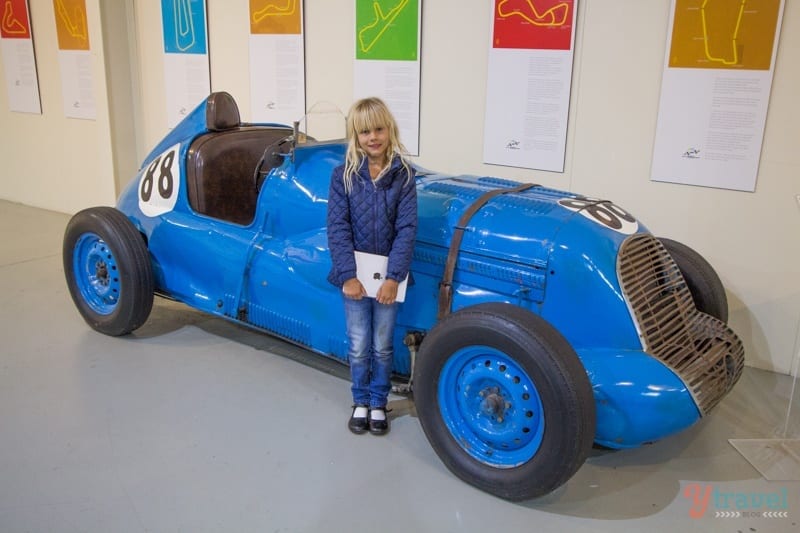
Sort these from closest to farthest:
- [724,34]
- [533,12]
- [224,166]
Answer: [724,34] → [224,166] → [533,12]

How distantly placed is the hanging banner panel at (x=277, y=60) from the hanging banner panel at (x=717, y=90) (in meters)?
2.91

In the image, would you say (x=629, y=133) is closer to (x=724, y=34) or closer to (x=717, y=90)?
(x=717, y=90)

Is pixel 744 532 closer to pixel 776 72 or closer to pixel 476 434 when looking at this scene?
pixel 476 434

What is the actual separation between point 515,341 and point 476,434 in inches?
20.3

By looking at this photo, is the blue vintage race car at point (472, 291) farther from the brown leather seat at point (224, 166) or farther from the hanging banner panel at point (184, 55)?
the hanging banner panel at point (184, 55)

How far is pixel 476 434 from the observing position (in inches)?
108

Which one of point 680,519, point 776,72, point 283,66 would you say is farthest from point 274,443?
point 283,66

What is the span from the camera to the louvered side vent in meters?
2.64

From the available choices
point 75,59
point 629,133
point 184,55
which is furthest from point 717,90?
point 75,59

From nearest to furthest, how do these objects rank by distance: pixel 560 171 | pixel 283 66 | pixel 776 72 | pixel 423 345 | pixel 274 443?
1. pixel 423 345
2. pixel 274 443
3. pixel 776 72
4. pixel 560 171
5. pixel 283 66

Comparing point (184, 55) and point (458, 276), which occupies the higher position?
point (184, 55)

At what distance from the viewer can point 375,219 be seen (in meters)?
2.88

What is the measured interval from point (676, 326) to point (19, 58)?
7.57 m

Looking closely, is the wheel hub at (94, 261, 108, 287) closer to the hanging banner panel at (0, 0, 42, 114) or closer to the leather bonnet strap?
the leather bonnet strap
